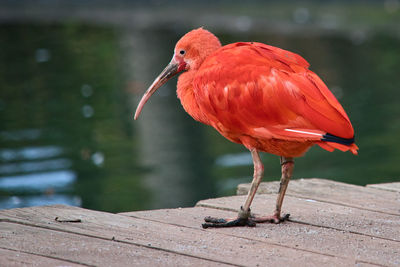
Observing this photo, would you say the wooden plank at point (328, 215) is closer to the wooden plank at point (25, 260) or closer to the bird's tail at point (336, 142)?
the bird's tail at point (336, 142)

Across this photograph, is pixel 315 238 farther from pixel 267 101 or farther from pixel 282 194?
pixel 267 101

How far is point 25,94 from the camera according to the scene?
37.9 feet

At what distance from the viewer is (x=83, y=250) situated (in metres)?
3.36

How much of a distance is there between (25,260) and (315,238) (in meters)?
1.29

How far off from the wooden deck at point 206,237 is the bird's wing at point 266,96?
18.5 inches

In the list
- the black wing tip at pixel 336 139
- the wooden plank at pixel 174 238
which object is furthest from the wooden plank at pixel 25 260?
the black wing tip at pixel 336 139

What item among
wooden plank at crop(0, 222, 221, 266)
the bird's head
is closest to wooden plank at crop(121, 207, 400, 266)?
wooden plank at crop(0, 222, 221, 266)

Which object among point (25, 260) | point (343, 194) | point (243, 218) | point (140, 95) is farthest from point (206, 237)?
point (140, 95)

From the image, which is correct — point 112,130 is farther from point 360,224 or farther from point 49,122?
point 360,224

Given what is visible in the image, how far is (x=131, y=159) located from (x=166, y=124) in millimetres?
1471

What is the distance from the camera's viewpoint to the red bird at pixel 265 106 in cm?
369

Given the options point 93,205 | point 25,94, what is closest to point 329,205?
point 93,205

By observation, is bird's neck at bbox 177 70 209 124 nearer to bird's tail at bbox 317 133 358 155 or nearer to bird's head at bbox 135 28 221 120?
bird's head at bbox 135 28 221 120

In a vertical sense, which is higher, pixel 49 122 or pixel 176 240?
pixel 176 240
